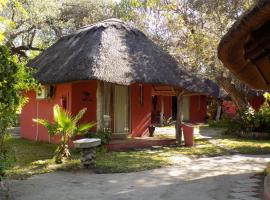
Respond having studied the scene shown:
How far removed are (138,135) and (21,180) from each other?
6.72m

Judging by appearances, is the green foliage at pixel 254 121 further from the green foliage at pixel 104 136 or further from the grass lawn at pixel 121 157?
the green foliage at pixel 104 136

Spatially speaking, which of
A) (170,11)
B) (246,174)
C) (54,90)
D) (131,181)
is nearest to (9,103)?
(131,181)

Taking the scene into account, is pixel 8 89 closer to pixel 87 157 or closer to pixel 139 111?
pixel 87 157

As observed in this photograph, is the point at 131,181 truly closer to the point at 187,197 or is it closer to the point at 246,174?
the point at 187,197

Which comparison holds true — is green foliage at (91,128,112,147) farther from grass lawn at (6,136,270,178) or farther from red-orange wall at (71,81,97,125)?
red-orange wall at (71,81,97,125)

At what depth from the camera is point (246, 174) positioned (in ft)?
29.1

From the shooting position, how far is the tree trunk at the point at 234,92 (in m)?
18.5

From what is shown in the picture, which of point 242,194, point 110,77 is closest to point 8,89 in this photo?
point 242,194

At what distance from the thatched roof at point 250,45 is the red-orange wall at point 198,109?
19.9m

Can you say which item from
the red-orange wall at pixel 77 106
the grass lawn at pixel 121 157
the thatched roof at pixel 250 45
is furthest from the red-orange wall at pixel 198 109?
the thatched roof at pixel 250 45

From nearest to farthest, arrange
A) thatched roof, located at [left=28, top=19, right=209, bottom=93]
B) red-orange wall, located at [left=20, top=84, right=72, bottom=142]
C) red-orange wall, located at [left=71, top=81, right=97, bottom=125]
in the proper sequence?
thatched roof, located at [left=28, top=19, right=209, bottom=93]
red-orange wall, located at [left=71, top=81, right=97, bottom=125]
red-orange wall, located at [left=20, top=84, right=72, bottom=142]

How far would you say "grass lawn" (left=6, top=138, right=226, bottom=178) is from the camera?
9398mm

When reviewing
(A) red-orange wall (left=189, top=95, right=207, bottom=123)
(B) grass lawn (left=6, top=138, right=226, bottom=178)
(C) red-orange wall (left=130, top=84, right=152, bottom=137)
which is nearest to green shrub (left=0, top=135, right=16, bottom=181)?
(B) grass lawn (left=6, top=138, right=226, bottom=178)

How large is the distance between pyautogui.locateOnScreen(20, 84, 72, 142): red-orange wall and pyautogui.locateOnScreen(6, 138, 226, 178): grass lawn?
125cm
